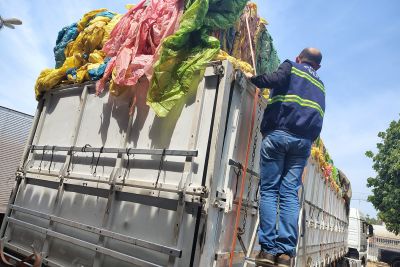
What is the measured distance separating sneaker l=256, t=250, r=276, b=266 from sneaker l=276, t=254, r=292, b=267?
0.13 feet

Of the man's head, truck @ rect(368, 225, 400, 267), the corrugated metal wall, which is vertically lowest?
truck @ rect(368, 225, 400, 267)

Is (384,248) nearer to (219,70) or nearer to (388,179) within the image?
(388,179)

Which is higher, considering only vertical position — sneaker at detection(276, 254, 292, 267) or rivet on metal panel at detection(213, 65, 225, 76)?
rivet on metal panel at detection(213, 65, 225, 76)

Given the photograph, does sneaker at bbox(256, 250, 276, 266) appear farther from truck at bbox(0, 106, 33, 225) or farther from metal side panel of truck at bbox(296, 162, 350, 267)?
truck at bbox(0, 106, 33, 225)

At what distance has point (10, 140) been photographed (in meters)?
7.83

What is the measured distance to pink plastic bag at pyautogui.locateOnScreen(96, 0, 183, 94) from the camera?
127 inches

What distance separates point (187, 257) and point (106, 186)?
1.15 metres

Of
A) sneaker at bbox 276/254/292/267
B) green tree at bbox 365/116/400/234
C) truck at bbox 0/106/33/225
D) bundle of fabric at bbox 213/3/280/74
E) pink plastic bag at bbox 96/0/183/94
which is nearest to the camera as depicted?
sneaker at bbox 276/254/292/267

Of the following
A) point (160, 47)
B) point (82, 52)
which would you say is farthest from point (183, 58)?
point (82, 52)

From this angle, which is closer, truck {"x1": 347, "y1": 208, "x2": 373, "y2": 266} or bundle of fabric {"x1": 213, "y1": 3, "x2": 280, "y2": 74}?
bundle of fabric {"x1": 213, "y1": 3, "x2": 280, "y2": 74}

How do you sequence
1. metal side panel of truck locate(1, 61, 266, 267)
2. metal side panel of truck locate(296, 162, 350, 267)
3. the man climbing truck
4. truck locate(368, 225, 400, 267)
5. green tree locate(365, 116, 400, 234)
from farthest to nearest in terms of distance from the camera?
1. truck locate(368, 225, 400, 267)
2. green tree locate(365, 116, 400, 234)
3. metal side panel of truck locate(296, 162, 350, 267)
4. the man climbing truck
5. metal side panel of truck locate(1, 61, 266, 267)

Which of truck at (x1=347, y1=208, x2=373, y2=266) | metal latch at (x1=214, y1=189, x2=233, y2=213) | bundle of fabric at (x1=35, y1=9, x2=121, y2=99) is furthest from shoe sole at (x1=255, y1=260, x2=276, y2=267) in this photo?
truck at (x1=347, y1=208, x2=373, y2=266)

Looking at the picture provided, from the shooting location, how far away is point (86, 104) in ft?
12.7

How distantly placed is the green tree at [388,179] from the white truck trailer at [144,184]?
18.7m
